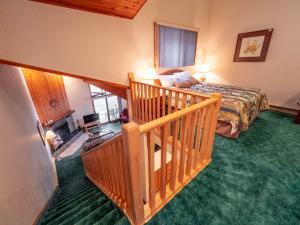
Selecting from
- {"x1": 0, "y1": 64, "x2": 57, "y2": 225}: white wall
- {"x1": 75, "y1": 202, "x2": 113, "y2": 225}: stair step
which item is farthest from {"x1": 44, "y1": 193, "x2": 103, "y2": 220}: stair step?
{"x1": 75, "y1": 202, "x2": 113, "y2": 225}: stair step

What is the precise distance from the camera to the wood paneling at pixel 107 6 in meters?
1.88

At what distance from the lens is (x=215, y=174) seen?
5.15 ft

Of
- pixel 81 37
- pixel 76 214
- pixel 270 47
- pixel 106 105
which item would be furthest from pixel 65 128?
pixel 270 47

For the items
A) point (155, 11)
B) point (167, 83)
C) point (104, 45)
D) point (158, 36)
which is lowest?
point (167, 83)

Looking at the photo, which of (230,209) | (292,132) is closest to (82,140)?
(230,209)

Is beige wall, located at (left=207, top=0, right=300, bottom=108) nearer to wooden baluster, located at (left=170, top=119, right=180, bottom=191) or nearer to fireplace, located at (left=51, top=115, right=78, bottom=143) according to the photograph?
wooden baluster, located at (left=170, top=119, right=180, bottom=191)

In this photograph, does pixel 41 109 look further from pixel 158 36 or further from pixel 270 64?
pixel 270 64

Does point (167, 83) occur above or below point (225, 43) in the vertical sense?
below

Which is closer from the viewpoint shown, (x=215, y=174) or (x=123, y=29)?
(x=215, y=174)

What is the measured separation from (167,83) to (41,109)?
4.37 metres

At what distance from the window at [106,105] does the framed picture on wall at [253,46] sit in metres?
6.06

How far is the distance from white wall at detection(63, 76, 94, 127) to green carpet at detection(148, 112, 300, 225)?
20.3ft

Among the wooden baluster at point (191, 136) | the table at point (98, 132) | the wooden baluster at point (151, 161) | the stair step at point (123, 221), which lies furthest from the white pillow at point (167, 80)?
the table at point (98, 132)

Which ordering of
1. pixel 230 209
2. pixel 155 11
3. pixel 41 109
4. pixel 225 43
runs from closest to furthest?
pixel 230 209, pixel 155 11, pixel 225 43, pixel 41 109
